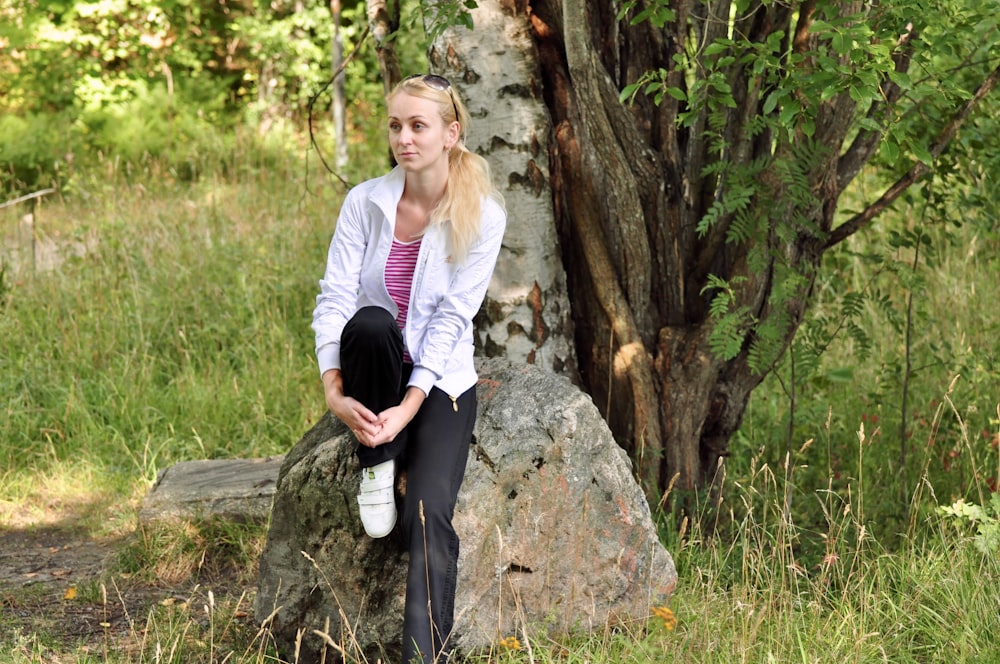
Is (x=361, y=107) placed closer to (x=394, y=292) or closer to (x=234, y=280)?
(x=234, y=280)

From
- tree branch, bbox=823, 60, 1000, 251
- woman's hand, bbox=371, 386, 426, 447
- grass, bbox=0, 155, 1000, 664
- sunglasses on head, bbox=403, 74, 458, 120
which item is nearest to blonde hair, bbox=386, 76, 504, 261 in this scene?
sunglasses on head, bbox=403, 74, 458, 120

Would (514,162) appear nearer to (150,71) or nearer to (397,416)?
(397,416)

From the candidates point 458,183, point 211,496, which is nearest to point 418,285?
point 458,183

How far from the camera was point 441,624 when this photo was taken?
3008mm

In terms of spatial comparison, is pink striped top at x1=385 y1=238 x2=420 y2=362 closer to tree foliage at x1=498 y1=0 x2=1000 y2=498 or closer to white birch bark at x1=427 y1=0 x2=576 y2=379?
white birch bark at x1=427 y1=0 x2=576 y2=379

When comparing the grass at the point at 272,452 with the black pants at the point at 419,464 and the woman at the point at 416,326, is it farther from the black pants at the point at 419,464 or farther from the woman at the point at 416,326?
the woman at the point at 416,326

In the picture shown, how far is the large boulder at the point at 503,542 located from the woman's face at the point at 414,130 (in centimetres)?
83

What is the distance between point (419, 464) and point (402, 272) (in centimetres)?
64

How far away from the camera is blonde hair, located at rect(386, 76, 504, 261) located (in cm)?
321

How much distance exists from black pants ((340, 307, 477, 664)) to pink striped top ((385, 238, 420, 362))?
23cm

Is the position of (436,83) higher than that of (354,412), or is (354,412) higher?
(436,83)

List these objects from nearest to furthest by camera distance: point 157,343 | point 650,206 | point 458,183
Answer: point 458,183, point 650,206, point 157,343

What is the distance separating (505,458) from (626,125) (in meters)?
1.48

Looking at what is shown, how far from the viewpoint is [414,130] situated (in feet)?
10.6
